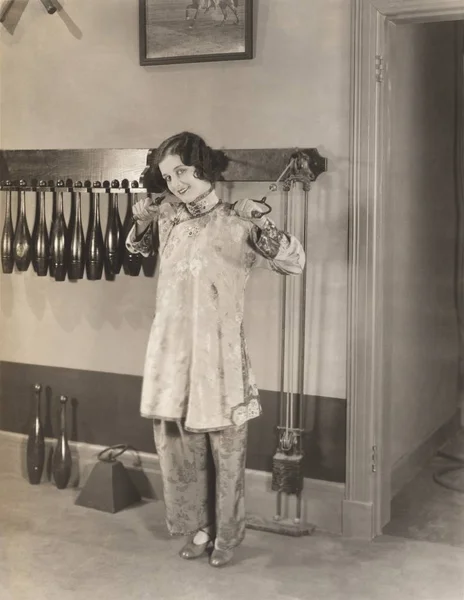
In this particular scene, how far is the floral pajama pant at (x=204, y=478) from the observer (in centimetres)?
236

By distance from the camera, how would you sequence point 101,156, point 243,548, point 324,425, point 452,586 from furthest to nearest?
point 101,156, point 324,425, point 243,548, point 452,586

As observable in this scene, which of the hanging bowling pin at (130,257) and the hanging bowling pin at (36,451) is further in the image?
the hanging bowling pin at (36,451)

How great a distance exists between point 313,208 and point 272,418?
78 centimetres

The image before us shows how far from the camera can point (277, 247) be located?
2.27 meters

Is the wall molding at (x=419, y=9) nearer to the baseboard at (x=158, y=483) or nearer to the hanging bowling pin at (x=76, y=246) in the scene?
the hanging bowling pin at (x=76, y=246)

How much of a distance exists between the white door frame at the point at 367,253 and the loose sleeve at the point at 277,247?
34cm

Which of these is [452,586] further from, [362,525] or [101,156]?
[101,156]

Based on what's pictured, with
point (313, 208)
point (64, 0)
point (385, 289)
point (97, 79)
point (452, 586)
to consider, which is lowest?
point (452, 586)

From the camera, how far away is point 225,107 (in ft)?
9.04

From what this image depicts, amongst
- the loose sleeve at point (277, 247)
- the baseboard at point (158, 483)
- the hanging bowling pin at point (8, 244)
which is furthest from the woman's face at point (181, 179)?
the baseboard at point (158, 483)

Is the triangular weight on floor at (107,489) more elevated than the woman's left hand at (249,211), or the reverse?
the woman's left hand at (249,211)

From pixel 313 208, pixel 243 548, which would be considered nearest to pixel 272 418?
pixel 243 548

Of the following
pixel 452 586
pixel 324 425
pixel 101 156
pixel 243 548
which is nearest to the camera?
pixel 452 586

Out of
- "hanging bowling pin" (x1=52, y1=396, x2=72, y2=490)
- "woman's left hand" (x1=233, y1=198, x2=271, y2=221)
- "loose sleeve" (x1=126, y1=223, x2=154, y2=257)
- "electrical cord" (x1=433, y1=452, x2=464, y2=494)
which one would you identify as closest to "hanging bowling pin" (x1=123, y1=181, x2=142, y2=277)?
"loose sleeve" (x1=126, y1=223, x2=154, y2=257)
